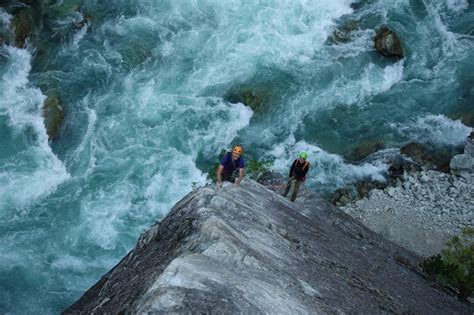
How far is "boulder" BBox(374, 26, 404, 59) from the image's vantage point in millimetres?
27438

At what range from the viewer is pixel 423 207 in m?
Result: 19.7

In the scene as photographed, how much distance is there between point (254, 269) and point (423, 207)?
504 inches

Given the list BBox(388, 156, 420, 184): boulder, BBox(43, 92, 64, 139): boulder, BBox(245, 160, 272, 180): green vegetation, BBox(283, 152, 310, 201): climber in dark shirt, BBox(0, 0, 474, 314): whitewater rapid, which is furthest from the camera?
BBox(43, 92, 64, 139): boulder

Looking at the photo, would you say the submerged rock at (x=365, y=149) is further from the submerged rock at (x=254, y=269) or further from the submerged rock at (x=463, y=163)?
the submerged rock at (x=254, y=269)

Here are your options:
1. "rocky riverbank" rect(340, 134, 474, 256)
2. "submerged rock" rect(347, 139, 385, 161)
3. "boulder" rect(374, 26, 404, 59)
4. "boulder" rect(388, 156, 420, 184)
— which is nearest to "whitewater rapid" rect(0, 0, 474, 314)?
"submerged rock" rect(347, 139, 385, 161)

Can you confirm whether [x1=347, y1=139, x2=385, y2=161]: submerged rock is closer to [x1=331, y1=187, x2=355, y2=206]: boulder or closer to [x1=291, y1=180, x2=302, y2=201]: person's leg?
[x1=331, y1=187, x2=355, y2=206]: boulder

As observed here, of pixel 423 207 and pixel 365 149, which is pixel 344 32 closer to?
pixel 365 149

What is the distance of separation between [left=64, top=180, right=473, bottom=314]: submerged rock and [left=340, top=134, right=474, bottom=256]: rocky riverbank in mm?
4253

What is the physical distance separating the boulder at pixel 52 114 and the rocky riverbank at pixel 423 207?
1400 cm

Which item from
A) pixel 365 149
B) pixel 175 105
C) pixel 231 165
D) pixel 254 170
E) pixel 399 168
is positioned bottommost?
pixel 175 105

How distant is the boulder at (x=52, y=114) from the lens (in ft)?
77.6

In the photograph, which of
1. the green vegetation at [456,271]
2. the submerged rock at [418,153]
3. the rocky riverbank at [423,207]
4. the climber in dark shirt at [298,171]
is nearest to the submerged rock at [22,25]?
the climber in dark shirt at [298,171]

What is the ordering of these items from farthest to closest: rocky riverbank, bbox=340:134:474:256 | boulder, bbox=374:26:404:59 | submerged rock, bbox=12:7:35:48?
boulder, bbox=374:26:404:59 → submerged rock, bbox=12:7:35:48 → rocky riverbank, bbox=340:134:474:256

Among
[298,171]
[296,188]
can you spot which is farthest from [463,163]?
[298,171]
